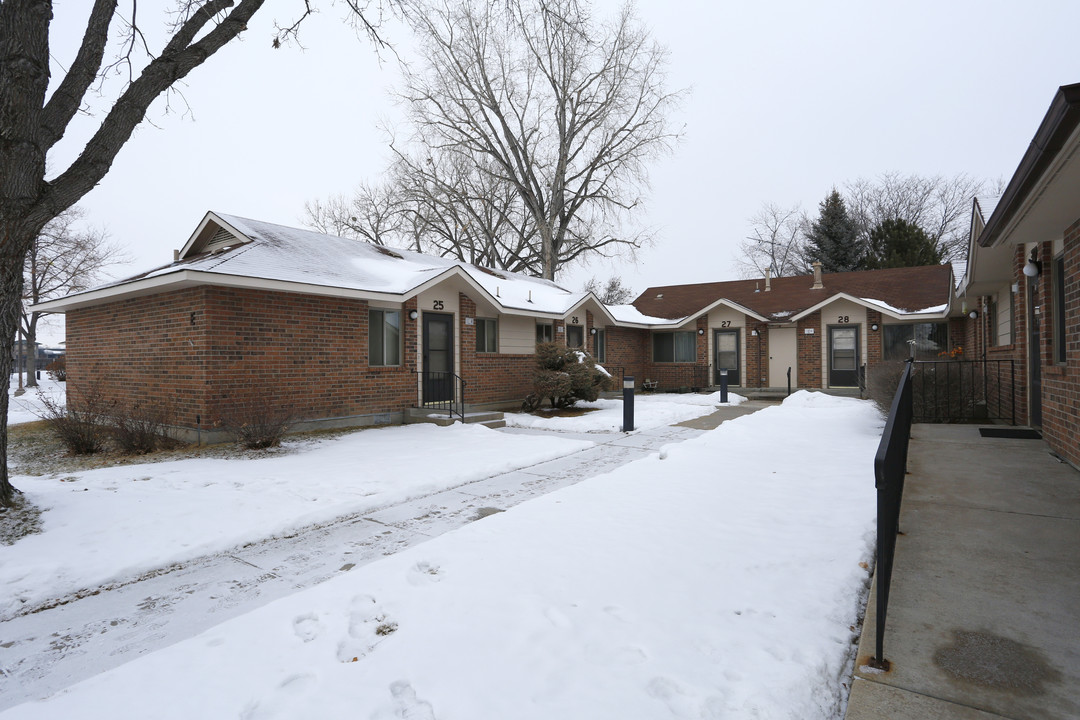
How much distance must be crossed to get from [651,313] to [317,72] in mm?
14856

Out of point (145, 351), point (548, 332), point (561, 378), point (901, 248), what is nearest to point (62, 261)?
point (145, 351)

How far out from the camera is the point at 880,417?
10195 millimetres

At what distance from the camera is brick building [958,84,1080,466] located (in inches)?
131

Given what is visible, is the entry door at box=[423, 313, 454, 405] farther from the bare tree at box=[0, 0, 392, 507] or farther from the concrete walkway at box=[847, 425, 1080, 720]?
the concrete walkway at box=[847, 425, 1080, 720]

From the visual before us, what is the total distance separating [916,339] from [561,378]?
12074 millimetres

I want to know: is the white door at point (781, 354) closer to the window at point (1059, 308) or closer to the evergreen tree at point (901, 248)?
the evergreen tree at point (901, 248)

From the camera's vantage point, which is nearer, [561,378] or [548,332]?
[561,378]

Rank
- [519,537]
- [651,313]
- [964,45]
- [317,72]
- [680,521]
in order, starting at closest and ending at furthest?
[519,537] < [680,521] < [317,72] < [964,45] < [651,313]

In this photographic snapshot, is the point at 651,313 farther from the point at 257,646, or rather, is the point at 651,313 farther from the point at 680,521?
the point at 257,646

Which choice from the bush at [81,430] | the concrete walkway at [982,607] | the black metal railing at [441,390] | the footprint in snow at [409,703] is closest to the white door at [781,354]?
the black metal railing at [441,390]

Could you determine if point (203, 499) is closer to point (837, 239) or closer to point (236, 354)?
point (236, 354)

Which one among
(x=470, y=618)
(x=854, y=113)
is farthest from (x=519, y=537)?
(x=854, y=113)

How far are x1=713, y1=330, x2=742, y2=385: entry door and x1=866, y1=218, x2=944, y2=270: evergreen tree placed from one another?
13135mm

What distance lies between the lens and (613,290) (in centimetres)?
4578
